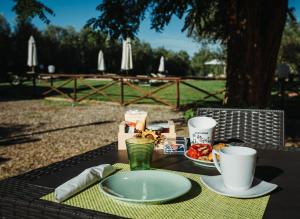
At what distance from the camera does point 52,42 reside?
118ft

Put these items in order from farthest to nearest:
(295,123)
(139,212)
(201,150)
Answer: (295,123) < (201,150) < (139,212)

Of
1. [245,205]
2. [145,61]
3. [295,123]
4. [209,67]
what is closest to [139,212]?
[245,205]

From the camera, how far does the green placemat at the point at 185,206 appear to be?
1165 millimetres

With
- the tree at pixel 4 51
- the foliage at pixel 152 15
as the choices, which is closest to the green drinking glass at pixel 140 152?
the foliage at pixel 152 15

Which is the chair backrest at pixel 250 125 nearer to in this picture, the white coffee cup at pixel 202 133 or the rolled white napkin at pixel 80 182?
the white coffee cup at pixel 202 133

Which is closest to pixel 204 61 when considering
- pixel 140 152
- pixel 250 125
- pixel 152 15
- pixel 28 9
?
pixel 152 15

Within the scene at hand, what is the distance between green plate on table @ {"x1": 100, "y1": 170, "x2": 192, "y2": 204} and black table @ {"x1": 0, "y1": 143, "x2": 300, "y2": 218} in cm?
18

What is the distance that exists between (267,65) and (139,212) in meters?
6.01

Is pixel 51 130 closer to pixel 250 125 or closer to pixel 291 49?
pixel 250 125

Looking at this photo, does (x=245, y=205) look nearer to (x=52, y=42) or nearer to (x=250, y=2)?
(x=250, y=2)

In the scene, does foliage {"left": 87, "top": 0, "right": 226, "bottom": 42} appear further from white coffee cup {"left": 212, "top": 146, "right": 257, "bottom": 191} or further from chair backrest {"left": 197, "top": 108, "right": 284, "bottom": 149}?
white coffee cup {"left": 212, "top": 146, "right": 257, "bottom": 191}

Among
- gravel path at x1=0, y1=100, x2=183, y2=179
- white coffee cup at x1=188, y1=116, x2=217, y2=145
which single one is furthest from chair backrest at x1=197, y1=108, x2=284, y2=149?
gravel path at x1=0, y1=100, x2=183, y2=179

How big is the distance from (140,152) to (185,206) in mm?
462

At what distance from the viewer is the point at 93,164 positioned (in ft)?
5.87
